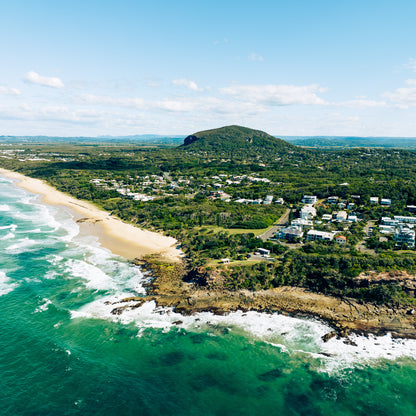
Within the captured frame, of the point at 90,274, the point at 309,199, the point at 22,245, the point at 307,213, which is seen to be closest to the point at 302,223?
the point at 307,213

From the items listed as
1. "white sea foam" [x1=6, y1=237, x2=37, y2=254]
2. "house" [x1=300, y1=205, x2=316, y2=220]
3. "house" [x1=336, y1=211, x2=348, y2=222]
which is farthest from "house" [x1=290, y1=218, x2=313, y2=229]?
"white sea foam" [x1=6, y1=237, x2=37, y2=254]

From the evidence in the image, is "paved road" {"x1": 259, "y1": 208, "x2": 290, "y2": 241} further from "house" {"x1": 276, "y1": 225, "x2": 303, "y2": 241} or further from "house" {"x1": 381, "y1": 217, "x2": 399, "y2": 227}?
"house" {"x1": 381, "y1": 217, "x2": 399, "y2": 227}

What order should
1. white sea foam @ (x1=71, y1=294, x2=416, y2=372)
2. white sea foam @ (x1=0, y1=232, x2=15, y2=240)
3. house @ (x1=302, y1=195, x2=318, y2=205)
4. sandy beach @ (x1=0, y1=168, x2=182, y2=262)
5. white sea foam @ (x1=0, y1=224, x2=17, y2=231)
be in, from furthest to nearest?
house @ (x1=302, y1=195, x2=318, y2=205) < white sea foam @ (x1=0, y1=224, x2=17, y2=231) < white sea foam @ (x1=0, y1=232, x2=15, y2=240) < sandy beach @ (x1=0, y1=168, x2=182, y2=262) < white sea foam @ (x1=71, y1=294, x2=416, y2=372)

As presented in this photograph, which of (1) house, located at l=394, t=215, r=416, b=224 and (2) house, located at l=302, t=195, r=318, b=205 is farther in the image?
(2) house, located at l=302, t=195, r=318, b=205

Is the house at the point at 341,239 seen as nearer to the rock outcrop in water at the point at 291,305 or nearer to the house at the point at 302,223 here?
the house at the point at 302,223

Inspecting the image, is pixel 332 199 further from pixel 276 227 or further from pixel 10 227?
pixel 10 227

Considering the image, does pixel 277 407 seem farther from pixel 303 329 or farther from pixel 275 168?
pixel 275 168
